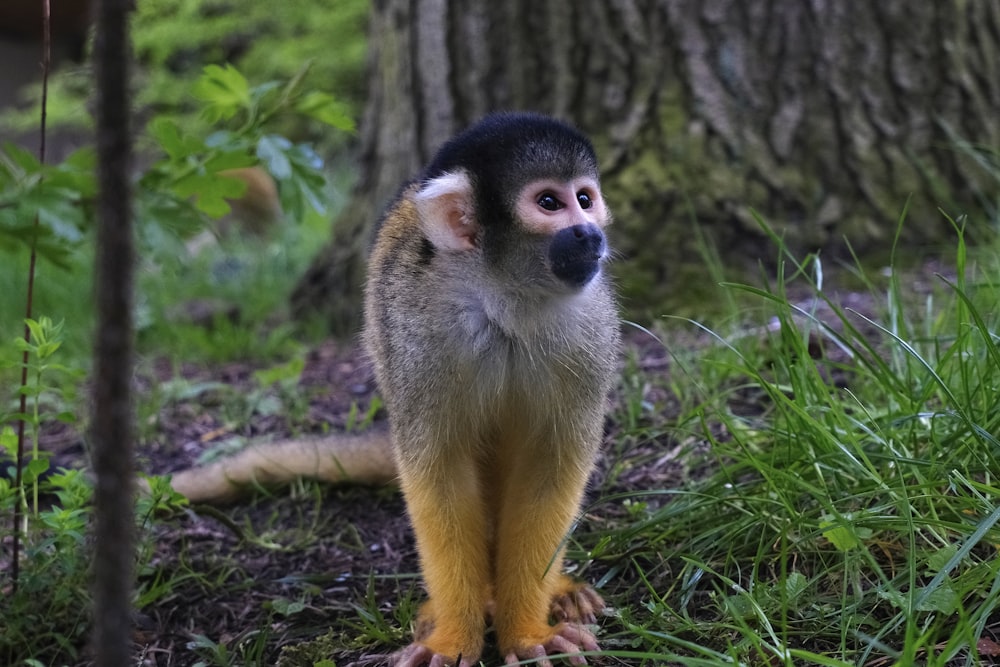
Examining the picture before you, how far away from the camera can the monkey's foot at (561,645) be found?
6.42 ft

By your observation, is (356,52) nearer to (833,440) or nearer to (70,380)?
(70,380)

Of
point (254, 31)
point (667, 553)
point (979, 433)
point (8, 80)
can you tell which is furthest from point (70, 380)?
point (8, 80)

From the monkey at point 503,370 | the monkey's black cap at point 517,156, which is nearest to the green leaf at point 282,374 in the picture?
the monkey at point 503,370

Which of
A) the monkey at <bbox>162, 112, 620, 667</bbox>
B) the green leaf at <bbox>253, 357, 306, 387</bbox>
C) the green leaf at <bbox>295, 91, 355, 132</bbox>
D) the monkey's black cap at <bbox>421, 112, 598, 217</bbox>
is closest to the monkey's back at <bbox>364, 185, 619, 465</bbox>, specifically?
the monkey at <bbox>162, 112, 620, 667</bbox>

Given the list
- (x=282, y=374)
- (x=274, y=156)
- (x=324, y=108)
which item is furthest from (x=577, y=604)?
(x=282, y=374)

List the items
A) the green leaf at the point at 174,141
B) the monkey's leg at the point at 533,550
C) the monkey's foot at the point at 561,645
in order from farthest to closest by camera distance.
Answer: the green leaf at the point at 174,141
the monkey's leg at the point at 533,550
the monkey's foot at the point at 561,645

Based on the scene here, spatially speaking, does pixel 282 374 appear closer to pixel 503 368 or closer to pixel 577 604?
pixel 503 368

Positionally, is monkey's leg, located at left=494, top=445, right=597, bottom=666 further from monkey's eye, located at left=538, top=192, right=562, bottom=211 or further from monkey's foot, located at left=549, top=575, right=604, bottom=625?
monkey's eye, located at left=538, top=192, right=562, bottom=211

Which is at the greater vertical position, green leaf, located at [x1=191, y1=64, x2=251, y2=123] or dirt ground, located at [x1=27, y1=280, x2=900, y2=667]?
green leaf, located at [x1=191, y1=64, x2=251, y2=123]

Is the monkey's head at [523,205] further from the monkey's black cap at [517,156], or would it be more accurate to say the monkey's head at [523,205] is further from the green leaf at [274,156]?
the green leaf at [274,156]

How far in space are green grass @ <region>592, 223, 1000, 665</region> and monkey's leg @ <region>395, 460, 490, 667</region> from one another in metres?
0.31

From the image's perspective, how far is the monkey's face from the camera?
1958 mm

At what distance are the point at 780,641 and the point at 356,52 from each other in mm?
7978

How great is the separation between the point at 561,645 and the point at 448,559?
0.31 metres
